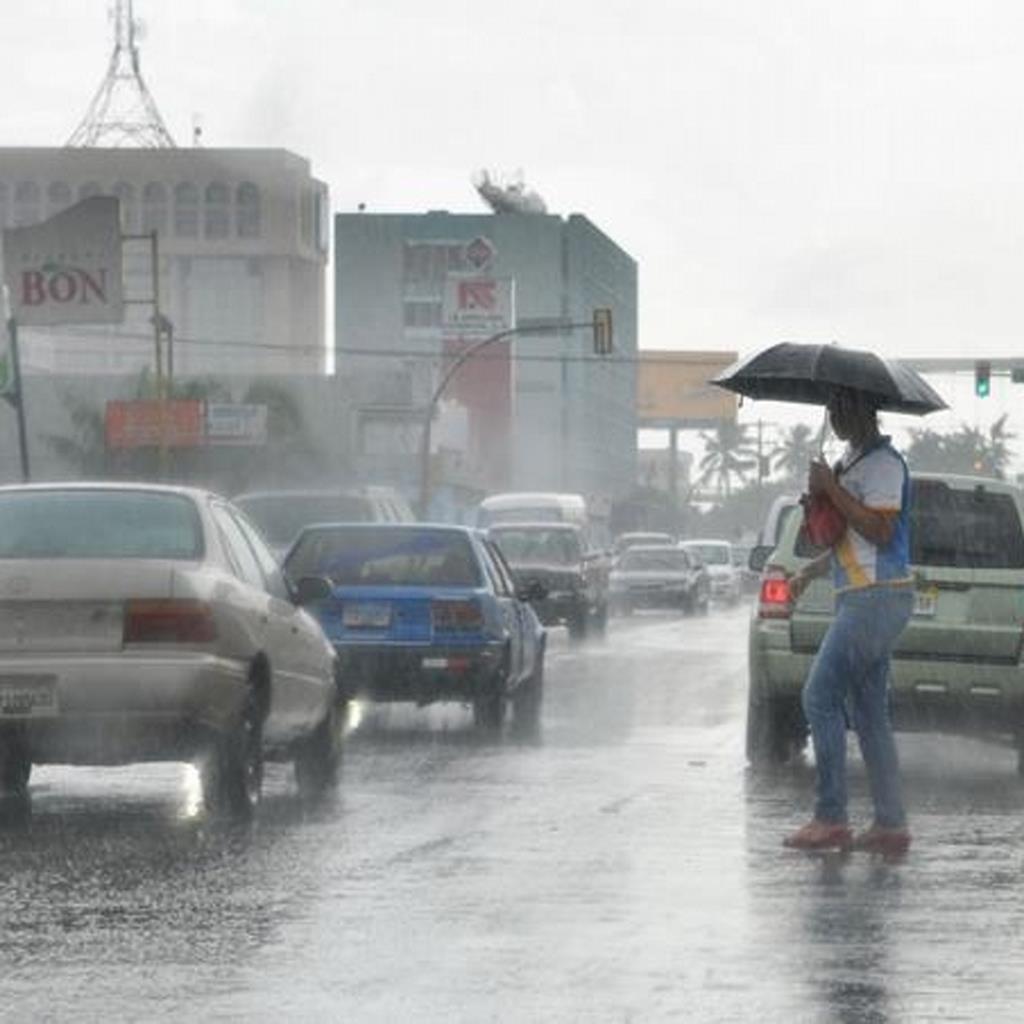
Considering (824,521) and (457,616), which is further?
(457,616)

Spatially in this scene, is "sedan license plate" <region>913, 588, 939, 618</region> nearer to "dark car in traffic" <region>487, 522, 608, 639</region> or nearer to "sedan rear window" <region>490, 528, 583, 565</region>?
"dark car in traffic" <region>487, 522, 608, 639</region>

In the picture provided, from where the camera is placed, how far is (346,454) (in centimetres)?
10269

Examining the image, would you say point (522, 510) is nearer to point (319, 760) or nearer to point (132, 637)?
point (319, 760)

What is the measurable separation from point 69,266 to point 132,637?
77.5 metres

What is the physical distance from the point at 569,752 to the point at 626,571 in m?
45.6

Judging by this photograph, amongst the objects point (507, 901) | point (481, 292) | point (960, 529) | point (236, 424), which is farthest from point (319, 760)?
point (481, 292)

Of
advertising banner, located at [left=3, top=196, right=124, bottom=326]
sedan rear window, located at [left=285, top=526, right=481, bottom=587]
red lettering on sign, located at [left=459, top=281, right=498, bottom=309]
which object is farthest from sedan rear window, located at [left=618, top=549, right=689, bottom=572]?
red lettering on sign, located at [left=459, top=281, right=498, bottom=309]

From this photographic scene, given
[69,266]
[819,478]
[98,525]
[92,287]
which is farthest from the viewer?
[69,266]

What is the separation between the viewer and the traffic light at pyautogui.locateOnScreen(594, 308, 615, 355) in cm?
6644

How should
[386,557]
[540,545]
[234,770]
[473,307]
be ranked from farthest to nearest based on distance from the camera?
[473,307] → [540,545] → [386,557] → [234,770]

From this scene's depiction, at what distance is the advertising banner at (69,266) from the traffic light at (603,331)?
2291 centimetres

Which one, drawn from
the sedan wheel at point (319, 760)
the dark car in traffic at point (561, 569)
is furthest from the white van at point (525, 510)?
the sedan wheel at point (319, 760)

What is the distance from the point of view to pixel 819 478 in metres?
12.9

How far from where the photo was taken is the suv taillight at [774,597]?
17969 millimetres
